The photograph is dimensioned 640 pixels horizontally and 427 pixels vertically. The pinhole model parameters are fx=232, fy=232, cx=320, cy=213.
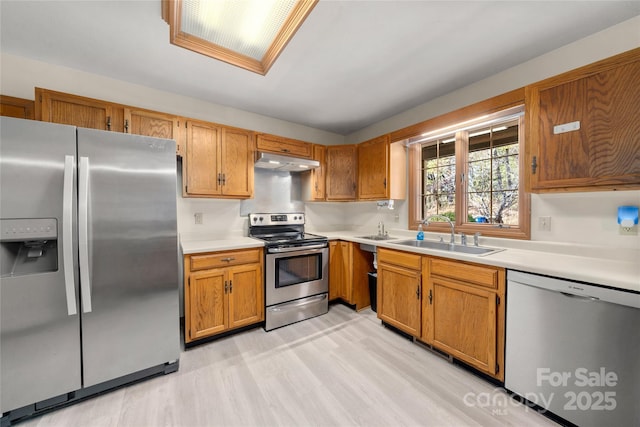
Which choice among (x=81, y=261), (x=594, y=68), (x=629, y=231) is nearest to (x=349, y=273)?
(x=629, y=231)

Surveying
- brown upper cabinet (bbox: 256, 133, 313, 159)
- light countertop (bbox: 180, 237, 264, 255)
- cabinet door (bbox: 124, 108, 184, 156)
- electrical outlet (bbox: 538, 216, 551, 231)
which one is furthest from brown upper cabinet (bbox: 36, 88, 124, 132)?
electrical outlet (bbox: 538, 216, 551, 231)

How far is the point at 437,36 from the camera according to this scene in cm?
167

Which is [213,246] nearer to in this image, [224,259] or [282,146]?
[224,259]

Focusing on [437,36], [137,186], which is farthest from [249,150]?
[437,36]

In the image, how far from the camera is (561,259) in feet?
5.27

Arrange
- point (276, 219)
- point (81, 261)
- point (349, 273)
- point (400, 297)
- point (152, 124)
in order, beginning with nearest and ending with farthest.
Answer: point (81, 261), point (152, 124), point (400, 297), point (349, 273), point (276, 219)

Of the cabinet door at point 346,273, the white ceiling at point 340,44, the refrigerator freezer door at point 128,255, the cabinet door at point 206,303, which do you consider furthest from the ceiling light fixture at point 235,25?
the cabinet door at point 346,273

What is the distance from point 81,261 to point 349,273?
2.42 m

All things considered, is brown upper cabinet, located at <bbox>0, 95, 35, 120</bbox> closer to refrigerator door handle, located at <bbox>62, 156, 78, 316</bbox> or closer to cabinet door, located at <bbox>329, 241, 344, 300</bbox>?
refrigerator door handle, located at <bbox>62, 156, 78, 316</bbox>

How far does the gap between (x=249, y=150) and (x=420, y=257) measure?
2175 mm

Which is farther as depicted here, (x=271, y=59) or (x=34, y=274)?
(x=271, y=59)

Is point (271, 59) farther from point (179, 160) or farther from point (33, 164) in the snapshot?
point (33, 164)

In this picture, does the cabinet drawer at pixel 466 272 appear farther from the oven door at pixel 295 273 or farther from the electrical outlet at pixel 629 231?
the oven door at pixel 295 273

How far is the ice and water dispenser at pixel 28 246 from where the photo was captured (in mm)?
1350
